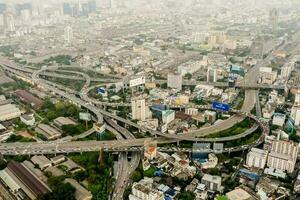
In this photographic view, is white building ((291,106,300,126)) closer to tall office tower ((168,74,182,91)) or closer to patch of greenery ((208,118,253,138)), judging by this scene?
patch of greenery ((208,118,253,138))

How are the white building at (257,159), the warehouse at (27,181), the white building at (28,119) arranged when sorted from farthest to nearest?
the white building at (28,119)
the white building at (257,159)
the warehouse at (27,181)

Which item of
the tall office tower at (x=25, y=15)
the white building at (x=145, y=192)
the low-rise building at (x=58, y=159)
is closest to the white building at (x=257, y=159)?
the white building at (x=145, y=192)

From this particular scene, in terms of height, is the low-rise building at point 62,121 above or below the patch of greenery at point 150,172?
above

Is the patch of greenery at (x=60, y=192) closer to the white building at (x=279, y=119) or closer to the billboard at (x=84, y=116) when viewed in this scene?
the billboard at (x=84, y=116)

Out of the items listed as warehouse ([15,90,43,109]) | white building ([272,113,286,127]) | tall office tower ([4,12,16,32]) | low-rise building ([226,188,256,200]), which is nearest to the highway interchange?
white building ([272,113,286,127])

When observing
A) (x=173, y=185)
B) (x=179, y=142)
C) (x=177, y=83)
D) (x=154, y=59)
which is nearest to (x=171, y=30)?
(x=154, y=59)

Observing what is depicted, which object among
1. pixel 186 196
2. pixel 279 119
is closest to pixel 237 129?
pixel 279 119

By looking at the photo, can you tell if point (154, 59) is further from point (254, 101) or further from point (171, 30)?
point (171, 30)
